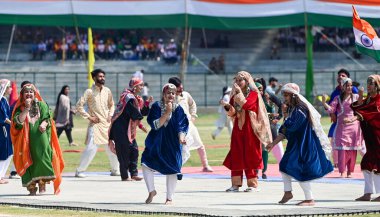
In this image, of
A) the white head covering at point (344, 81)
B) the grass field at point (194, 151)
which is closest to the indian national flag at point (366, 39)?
the white head covering at point (344, 81)

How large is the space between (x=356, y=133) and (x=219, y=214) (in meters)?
7.19

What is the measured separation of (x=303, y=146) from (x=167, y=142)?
172 cm

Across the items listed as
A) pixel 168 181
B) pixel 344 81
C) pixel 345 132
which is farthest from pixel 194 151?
pixel 168 181

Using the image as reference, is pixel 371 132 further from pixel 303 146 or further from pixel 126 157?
pixel 126 157

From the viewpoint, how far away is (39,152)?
18.4m

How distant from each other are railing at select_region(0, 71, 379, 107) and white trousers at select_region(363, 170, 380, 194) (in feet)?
118

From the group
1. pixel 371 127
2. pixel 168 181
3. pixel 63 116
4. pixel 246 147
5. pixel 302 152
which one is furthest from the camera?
pixel 63 116

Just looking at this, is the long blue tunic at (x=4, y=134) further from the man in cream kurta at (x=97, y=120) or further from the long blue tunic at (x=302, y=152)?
the long blue tunic at (x=302, y=152)

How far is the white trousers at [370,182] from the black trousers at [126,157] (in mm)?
5041

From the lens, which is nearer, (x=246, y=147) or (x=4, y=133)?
(x=246, y=147)

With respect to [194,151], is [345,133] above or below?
above

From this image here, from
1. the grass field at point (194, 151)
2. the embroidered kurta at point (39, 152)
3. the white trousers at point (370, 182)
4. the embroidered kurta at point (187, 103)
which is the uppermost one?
the embroidered kurta at point (187, 103)

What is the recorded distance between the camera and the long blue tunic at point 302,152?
1619cm

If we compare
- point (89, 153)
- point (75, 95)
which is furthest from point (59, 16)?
point (75, 95)
